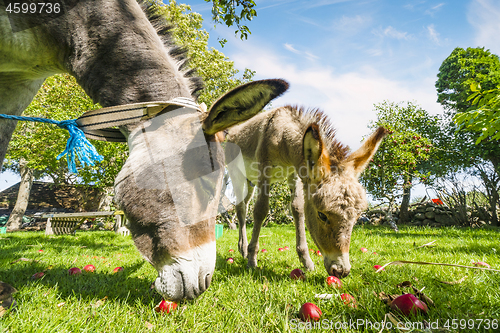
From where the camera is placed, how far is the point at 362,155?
297cm

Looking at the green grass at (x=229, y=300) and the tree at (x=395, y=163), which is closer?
the green grass at (x=229, y=300)

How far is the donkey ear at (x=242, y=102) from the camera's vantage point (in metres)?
1.39

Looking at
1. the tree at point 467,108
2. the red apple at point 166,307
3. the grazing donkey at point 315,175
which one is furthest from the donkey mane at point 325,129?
the tree at point 467,108

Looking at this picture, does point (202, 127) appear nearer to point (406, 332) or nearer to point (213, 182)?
point (213, 182)

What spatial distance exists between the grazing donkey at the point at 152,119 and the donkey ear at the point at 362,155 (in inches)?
71.5

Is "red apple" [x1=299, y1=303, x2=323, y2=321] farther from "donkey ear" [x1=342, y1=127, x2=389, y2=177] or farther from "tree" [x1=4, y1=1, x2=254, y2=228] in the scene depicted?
"tree" [x1=4, y1=1, x2=254, y2=228]

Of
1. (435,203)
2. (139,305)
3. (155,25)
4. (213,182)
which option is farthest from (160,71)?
(435,203)

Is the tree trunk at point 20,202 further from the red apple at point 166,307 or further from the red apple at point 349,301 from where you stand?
the red apple at point 349,301

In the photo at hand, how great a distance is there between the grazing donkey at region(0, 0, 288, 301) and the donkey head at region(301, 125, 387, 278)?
4.48ft

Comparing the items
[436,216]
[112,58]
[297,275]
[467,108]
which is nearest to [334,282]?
[297,275]

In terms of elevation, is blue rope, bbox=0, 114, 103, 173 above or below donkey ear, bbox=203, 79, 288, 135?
below

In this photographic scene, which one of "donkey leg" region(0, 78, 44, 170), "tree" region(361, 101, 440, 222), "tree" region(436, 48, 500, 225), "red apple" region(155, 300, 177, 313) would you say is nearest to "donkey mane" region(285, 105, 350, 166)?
"red apple" region(155, 300, 177, 313)

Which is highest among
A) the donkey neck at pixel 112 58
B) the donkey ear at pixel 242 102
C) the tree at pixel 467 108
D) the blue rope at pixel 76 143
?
the tree at pixel 467 108

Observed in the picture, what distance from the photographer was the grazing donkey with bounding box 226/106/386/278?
8.29 feet
